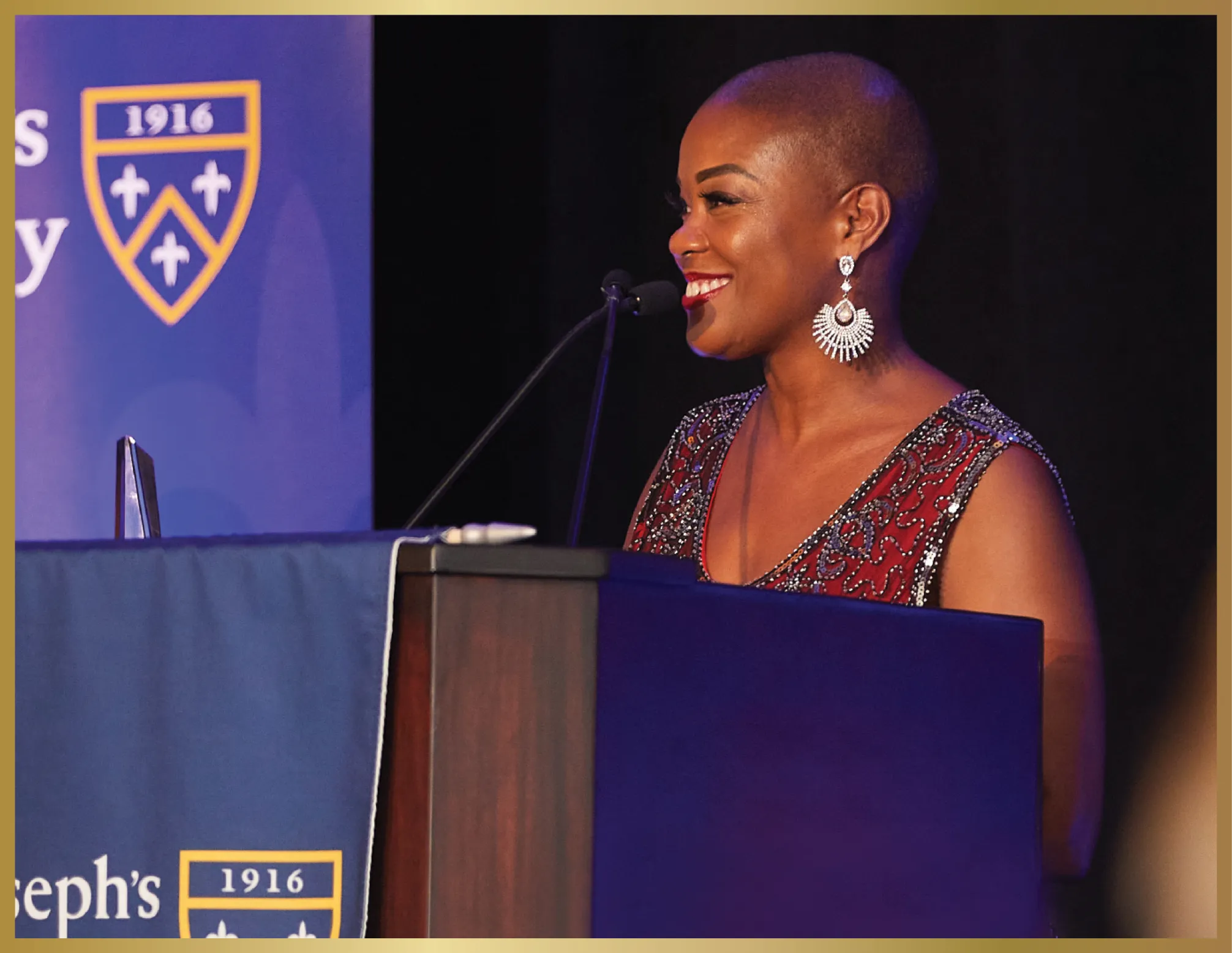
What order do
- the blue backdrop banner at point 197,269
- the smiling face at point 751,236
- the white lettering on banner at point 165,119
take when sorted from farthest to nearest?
the white lettering on banner at point 165,119
the blue backdrop banner at point 197,269
the smiling face at point 751,236

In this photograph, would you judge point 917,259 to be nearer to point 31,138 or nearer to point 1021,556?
point 1021,556

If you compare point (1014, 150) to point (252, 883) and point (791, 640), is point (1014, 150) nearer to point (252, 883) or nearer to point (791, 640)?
point (791, 640)

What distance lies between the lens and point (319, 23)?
3.28 meters

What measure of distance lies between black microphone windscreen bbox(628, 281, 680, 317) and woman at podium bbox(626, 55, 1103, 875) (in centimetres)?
33

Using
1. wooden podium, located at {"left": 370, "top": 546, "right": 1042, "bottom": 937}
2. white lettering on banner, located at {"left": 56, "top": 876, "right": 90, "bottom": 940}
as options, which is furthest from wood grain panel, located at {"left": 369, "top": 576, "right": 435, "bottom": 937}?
white lettering on banner, located at {"left": 56, "top": 876, "right": 90, "bottom": 940}

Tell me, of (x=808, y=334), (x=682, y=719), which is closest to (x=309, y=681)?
(x=682, y=719)

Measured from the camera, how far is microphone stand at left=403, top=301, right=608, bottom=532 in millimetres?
1774

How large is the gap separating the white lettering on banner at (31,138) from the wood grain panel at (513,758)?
258 cm

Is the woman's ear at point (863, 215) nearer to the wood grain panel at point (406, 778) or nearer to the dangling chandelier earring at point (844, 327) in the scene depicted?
the dangling chandelier earring at point (844, 327)

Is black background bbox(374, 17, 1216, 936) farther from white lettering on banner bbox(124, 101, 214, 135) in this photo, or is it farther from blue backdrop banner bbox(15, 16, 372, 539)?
white lettering on banner bbox(124, 101, 214, 135)

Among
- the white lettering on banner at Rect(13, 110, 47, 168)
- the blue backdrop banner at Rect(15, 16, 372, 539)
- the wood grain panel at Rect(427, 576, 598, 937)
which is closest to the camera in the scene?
the wood grain panel at Rect(427, 576, 598, 937)

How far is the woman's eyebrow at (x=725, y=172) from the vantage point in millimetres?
2361

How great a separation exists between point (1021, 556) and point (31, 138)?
225 centimetres

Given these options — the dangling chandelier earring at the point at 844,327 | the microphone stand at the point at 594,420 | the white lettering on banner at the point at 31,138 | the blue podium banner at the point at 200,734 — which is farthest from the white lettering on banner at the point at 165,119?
the blue podium banner at the point at 200,734
